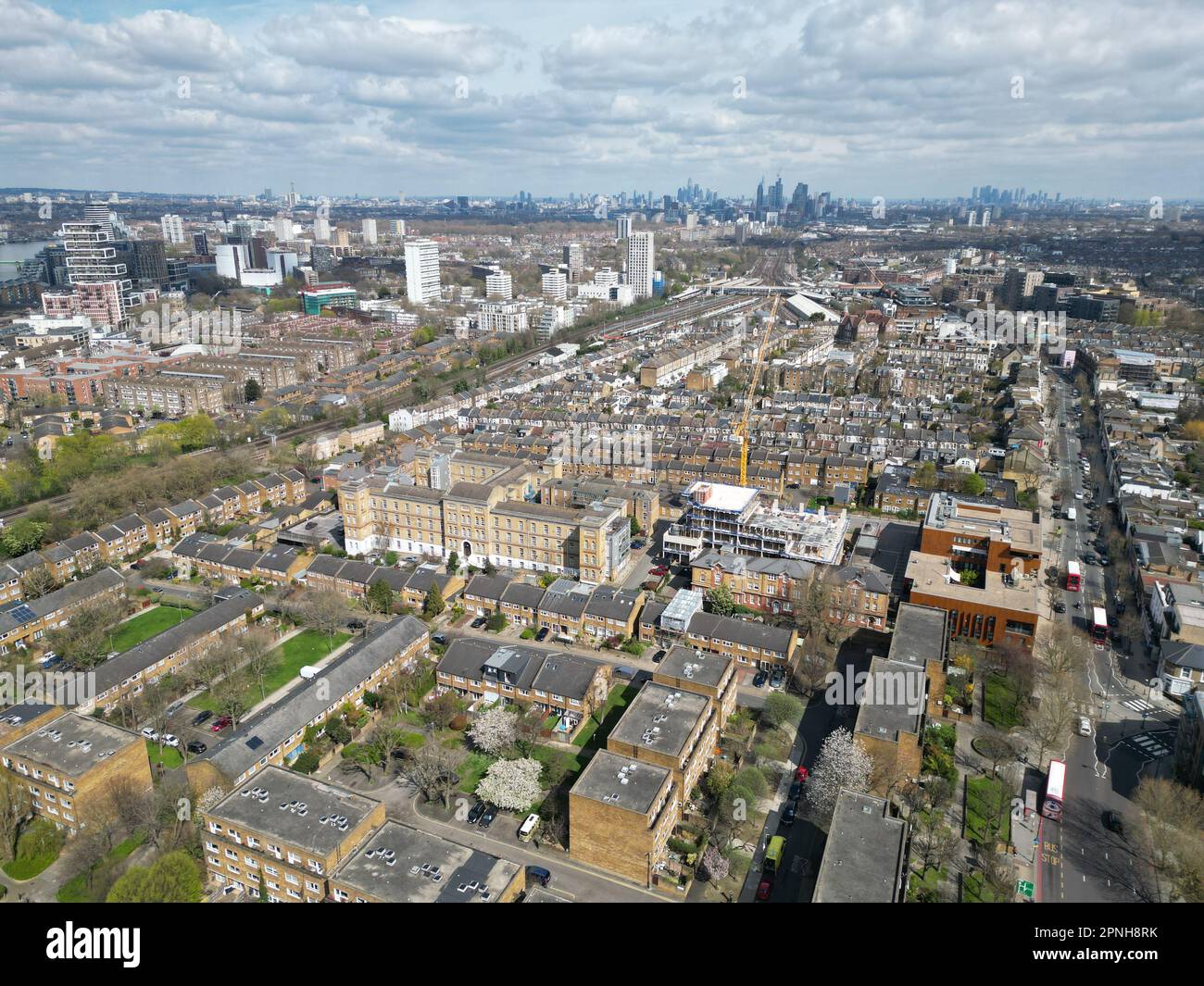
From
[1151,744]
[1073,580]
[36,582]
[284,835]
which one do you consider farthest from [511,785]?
[1073,580]

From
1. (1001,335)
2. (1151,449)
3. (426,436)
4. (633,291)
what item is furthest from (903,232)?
(426,436)

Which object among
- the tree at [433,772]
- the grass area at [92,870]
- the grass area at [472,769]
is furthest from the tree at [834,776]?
the grass area at [92,870]

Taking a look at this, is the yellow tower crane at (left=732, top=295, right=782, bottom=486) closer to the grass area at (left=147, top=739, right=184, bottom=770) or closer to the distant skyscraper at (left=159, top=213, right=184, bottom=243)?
the grass area at (left=147, top=739, right=184, bottom=770)

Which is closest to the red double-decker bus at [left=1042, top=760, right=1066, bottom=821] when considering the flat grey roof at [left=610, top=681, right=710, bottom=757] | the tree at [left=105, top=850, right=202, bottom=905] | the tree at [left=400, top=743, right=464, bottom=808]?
the flat grey roof at [left=610, top=681, right=710, bottom=757]

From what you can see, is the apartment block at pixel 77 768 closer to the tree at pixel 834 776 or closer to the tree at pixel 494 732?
the tree at pixel 494 732

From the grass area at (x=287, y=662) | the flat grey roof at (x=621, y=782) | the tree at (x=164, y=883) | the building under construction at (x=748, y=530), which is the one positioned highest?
the building under construction at (x=748, y=530)
